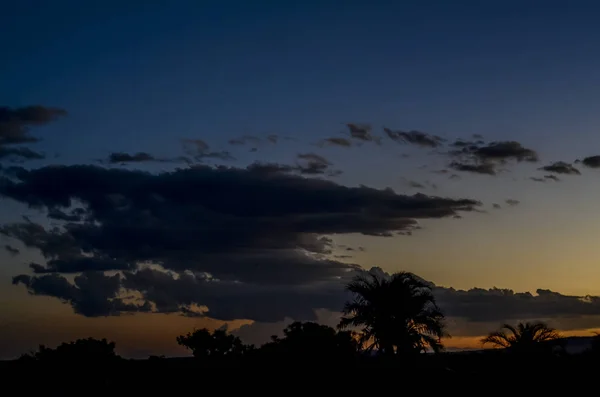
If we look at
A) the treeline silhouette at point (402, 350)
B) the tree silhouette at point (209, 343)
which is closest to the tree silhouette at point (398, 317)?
the treeline silhouette at point (402, 350)

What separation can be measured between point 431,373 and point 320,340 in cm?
1006

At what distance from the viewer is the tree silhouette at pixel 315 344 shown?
5725 cm

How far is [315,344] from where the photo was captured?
59156mm

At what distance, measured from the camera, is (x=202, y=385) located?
55.1 m

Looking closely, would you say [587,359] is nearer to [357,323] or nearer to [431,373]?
[431,373]

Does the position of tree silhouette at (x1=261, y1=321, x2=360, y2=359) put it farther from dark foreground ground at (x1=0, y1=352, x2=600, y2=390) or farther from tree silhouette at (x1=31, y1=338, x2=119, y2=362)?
tree silhouette at (x1=31, y1=338, x2=119, y2=362)

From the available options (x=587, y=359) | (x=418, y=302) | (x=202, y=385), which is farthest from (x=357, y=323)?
(x=587, y=359)

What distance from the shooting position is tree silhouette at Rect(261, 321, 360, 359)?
2254 inches

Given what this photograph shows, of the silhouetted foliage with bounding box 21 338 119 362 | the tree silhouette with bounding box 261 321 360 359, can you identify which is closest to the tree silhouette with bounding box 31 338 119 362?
the silhouetted foliage with bounding box 21 338 119 362

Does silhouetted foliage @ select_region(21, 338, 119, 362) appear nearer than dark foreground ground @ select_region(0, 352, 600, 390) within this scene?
No

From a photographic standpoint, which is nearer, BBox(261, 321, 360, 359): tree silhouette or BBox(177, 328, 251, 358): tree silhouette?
BBox(261, 321, 360, 359): tree silhouette

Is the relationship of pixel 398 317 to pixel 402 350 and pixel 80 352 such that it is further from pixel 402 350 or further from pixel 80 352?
pixel 80 352

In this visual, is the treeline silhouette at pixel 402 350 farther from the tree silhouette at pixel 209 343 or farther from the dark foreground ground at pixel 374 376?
the tree silhouette at pixel 209 343

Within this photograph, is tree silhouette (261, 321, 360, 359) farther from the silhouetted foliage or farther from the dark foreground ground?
the silhouetted foliage
